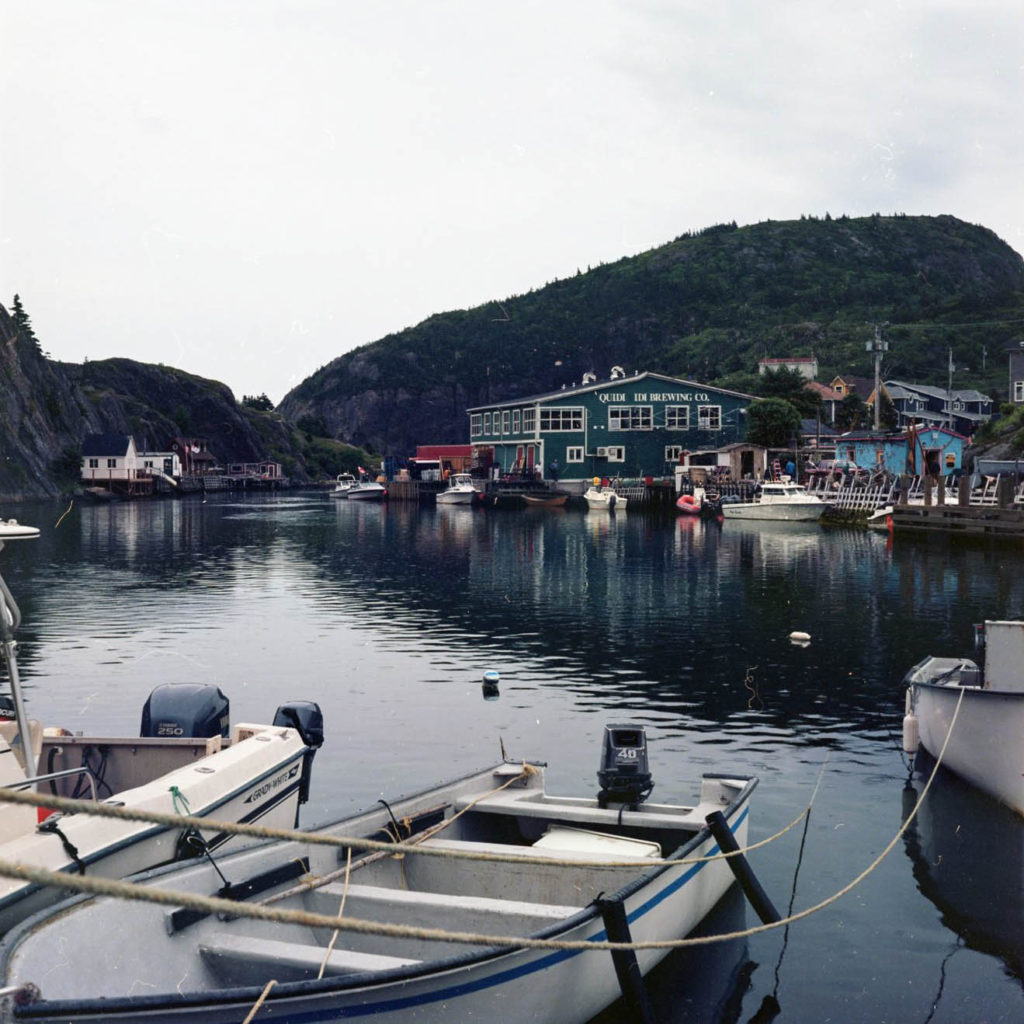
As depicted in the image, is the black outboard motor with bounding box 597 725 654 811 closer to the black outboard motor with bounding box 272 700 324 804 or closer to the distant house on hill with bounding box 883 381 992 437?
the black outboard motor with bounding box 272 700 324 804

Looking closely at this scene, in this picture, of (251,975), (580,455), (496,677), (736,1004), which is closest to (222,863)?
(251,975)

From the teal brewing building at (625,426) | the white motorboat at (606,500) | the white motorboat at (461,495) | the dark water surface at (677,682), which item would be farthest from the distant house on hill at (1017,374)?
the dark water surface at (677,682)

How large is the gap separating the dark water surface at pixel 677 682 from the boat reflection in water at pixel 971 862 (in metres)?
0.04

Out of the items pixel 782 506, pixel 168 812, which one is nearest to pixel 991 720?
pixel 168 812

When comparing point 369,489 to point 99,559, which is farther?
point 369,489

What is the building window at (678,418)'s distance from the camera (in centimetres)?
10119

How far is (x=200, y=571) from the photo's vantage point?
4734 cm

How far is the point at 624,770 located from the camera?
1226 centimetres

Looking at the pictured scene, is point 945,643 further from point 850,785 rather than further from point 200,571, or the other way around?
point 200,571

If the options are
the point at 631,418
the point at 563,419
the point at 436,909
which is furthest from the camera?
the point at 631,418

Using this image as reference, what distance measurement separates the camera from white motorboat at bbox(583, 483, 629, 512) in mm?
87188

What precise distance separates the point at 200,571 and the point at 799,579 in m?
24.4

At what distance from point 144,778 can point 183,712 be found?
3.89ft

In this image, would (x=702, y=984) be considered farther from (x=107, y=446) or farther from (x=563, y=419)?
(x=107, y=446)
